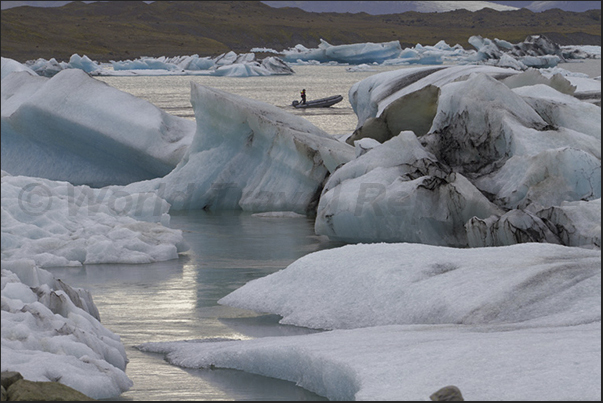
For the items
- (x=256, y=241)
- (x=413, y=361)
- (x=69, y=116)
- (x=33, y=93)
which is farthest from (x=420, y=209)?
(x=33, y=93)

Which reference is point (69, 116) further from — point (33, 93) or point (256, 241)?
point (256, 241)

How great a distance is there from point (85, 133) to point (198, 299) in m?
9.22

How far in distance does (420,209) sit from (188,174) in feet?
17.4

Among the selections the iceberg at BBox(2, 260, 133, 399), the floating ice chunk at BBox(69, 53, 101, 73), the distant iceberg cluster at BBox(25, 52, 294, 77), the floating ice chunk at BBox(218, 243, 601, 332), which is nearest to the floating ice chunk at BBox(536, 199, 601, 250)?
the floating ice chunk at BBox(218, 243, 601, 332)

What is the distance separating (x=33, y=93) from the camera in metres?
17.4

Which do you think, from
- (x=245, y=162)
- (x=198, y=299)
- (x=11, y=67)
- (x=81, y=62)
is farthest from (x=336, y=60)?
(x=198, y=299)

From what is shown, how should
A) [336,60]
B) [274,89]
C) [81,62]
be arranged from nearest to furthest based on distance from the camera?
[274,89]
[81,62]
[336,60]

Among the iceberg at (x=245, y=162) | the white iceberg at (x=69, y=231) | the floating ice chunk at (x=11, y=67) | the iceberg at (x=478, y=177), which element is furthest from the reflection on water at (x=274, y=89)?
the white iceberg at (x=69, y=231)

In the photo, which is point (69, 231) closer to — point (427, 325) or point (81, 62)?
point (427, 325)

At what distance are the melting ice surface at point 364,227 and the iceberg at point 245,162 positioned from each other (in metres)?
0.03

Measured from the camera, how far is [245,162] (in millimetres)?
15211

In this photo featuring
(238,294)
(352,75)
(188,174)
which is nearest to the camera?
(238,294)

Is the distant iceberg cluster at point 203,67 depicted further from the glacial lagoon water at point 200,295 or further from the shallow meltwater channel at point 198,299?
the shallow meltwater channel at point 198,299

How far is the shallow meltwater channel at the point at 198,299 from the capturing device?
5.34 meters
